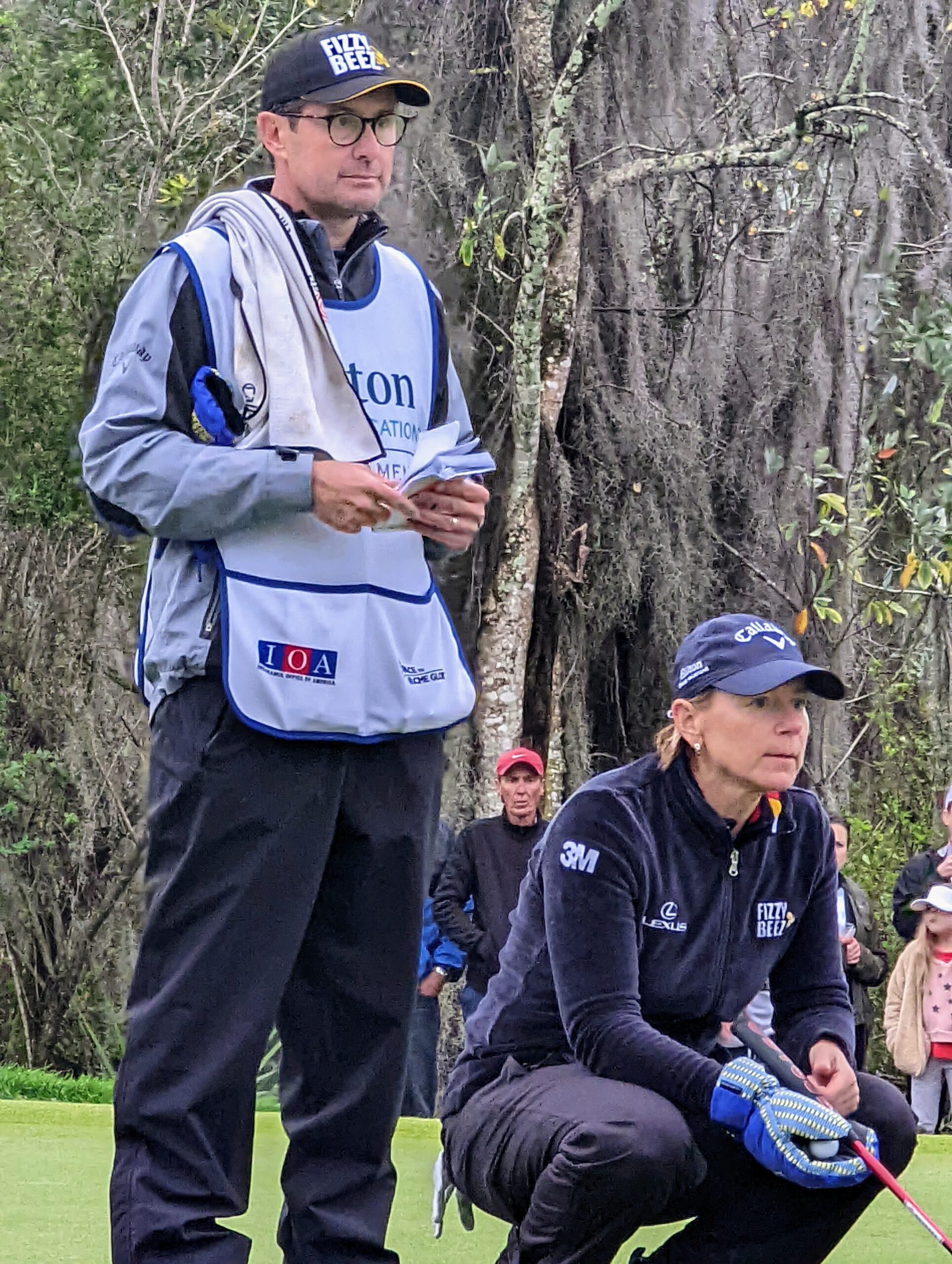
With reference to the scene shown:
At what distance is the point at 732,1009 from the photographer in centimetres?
318

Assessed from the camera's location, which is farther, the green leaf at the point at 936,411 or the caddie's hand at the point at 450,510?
the green leaf at the point at 936,411

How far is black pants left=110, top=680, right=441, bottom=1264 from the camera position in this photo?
2.44 m

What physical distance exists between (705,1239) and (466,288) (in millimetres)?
7129

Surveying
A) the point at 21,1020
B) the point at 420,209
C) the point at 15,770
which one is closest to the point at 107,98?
the point at 420,209

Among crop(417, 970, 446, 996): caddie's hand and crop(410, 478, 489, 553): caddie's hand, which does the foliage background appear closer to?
crop(417, 970, 446, 996): caddie's hand

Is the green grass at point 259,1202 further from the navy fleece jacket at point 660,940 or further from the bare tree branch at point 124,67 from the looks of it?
the bare tree branch at point 124,67

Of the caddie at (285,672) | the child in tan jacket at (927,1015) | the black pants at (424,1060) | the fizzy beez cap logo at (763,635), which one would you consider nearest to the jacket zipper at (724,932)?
the fizzy beez cap logo at (763,635)

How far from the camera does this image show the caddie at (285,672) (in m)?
2.45

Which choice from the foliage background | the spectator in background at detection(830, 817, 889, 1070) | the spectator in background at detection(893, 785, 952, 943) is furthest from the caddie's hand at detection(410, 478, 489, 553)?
the foliage background

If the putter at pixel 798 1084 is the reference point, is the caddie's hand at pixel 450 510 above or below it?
above

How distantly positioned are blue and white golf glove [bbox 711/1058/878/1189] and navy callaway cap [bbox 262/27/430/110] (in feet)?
4.87

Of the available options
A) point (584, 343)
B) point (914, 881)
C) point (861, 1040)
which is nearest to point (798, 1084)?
point (861, 1040)

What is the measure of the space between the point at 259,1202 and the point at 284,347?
222 cm

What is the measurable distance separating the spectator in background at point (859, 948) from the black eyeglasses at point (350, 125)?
4.92m
